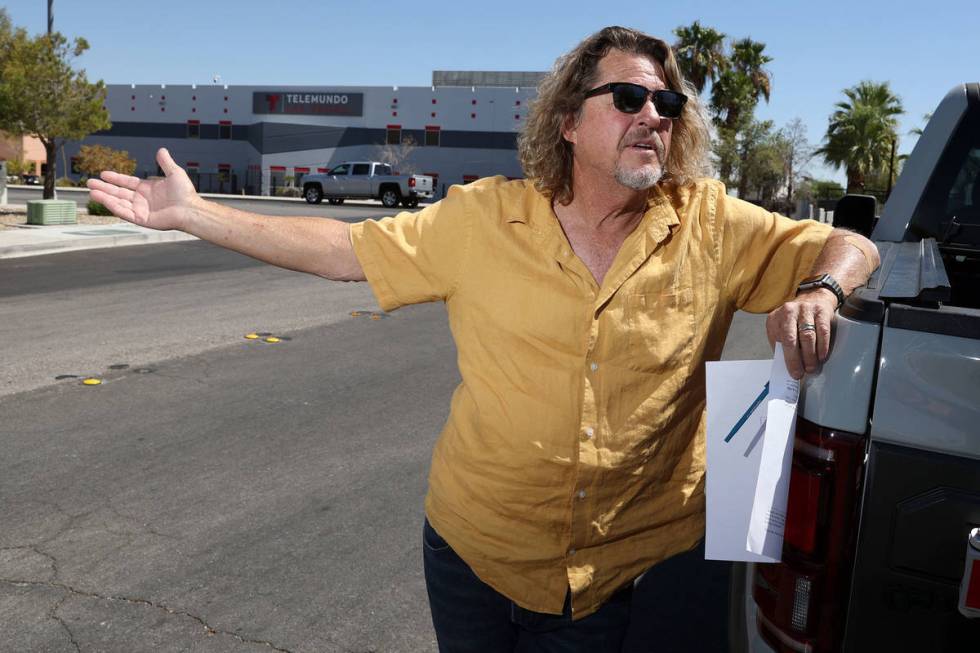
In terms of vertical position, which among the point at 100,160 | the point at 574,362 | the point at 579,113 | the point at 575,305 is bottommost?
the point at 574,362

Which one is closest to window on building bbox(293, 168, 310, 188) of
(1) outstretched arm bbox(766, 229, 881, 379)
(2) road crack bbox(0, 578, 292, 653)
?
(2) road crack bbox(0, 578, 292, 653)

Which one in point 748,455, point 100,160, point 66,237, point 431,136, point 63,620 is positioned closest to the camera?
point 748,455

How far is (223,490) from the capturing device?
4875mm

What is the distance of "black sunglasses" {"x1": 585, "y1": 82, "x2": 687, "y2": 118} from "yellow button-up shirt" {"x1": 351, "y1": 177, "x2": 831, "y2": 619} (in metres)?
0.21

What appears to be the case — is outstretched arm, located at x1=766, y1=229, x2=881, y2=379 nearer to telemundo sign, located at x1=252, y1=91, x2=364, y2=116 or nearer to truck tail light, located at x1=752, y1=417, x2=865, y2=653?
truck tail light, located at x1=752, y1=417, x2=865, y2=653

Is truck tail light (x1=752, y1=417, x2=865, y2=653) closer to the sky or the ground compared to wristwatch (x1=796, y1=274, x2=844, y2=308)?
closer to the ground

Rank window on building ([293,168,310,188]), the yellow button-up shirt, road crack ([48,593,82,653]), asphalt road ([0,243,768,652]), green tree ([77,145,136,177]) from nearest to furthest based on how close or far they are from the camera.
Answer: the yellow button-up shirt
road crack ([48,593,82,653])
asphalt road ([0,243,768,652])
green tree ([77,145,136,177])
window on building ([293,168,310,188])

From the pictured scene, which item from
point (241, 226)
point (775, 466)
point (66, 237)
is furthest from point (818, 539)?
point (66, 237)

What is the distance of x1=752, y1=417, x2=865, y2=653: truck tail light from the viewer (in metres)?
1.76

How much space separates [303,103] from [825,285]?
59482mm

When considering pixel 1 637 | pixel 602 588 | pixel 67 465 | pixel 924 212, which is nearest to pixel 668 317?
pixel 602 588

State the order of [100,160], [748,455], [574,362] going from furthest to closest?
[100,160] < [574,362] < [748,455]

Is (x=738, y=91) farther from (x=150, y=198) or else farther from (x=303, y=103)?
(x=150, y=198)

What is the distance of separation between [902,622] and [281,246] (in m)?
1.61
